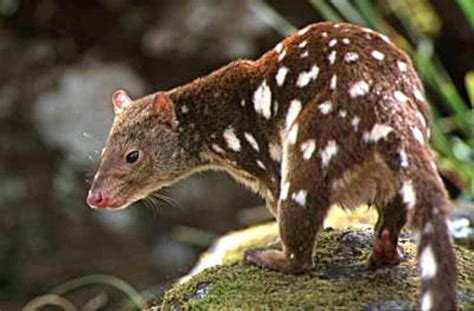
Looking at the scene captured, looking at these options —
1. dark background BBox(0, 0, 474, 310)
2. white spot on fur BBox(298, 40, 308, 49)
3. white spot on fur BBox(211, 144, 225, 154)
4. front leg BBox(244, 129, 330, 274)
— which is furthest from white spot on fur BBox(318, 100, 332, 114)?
dark background BBox(0, 0, 474, 310)

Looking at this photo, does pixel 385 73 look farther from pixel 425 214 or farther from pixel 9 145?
pixel 9 145

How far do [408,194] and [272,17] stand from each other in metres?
3.92

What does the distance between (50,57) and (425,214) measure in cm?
466

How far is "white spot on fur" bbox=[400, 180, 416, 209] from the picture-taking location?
2.89 m

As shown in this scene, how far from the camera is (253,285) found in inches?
128

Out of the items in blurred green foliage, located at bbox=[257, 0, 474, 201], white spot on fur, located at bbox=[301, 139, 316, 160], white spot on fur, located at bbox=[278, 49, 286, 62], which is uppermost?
white spot on fur, located at bbox=[278, 49, 286, 62]

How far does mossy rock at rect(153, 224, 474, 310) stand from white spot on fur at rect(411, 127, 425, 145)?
362 mm

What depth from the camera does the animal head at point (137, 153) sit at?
12.0ft

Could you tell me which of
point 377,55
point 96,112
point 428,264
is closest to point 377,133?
point 377,55

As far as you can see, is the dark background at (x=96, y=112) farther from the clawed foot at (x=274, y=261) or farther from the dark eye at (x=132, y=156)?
the clawed foot at (x=274, y=261)

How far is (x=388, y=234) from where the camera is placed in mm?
3158

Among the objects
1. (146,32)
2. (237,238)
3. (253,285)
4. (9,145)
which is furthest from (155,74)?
(253,285)

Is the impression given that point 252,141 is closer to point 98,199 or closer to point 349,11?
point 98,199

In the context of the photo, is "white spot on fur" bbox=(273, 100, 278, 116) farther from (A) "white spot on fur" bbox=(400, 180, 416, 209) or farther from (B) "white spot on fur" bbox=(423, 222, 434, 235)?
(B) "white spot on fur" bbox=(423, 222, 434, 235)
